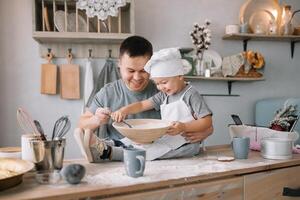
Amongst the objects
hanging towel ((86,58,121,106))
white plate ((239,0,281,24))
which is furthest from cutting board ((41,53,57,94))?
white plate ((239,0,281,24))

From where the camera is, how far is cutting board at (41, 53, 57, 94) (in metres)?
2.49

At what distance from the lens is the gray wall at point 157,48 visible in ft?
8.13

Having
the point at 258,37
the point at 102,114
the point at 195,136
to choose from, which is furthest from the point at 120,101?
the point at 258,37

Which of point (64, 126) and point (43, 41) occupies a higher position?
point (43, 41)

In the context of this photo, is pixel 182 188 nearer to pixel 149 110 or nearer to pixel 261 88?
pixel 149 110

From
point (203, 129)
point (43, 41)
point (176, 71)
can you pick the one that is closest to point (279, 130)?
point (203, 129)

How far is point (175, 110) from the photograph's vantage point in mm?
1329

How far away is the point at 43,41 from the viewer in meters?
2.46

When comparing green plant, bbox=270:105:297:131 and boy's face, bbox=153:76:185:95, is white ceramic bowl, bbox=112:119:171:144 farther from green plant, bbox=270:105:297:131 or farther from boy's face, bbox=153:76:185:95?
green plant, bbox=270:105:297:131

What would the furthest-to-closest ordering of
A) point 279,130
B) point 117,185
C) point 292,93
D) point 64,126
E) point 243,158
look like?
1. point 292,93
2. point 279,130
3. point 243,158
4. point 64,126
5. point 117,185

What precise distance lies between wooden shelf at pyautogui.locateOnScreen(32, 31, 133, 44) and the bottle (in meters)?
1.45

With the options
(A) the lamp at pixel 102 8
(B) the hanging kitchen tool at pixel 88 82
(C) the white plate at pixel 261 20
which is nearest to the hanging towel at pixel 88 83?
(B) the hanging kitchen tool at pixel 88 82

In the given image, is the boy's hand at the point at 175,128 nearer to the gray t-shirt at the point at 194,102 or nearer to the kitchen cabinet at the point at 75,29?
the gray t-shirt at the point at 194,102

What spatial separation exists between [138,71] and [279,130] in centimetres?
68
